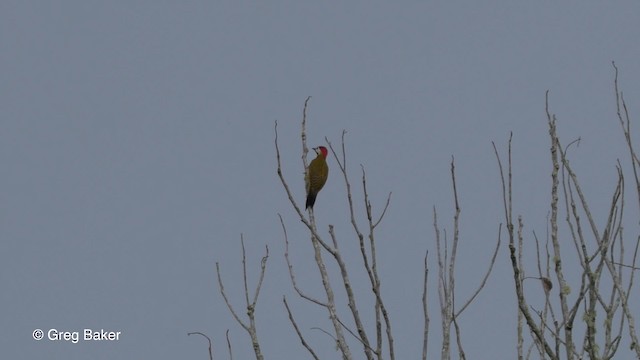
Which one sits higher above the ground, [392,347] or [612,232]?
[612,232]

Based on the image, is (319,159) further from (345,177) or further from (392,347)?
(392,347)

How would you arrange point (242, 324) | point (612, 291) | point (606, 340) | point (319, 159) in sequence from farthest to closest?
point (319, 159) < point (242, 324) < point (612, 291) < point (606, 340)

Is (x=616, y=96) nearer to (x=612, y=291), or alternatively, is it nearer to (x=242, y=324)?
(x=612, y=291)

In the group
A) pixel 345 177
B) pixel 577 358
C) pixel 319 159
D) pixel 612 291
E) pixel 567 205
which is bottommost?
pixel 577 358

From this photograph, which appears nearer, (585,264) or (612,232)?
(585,264)

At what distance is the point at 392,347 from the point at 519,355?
31.2 inches

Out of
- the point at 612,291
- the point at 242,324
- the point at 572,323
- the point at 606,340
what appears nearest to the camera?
the point at 572,323

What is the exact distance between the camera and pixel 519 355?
14.3ft

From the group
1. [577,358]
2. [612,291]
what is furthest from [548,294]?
[577,358]

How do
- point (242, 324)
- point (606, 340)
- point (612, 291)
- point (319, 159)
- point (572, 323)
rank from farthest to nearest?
point (319, 159) < point (242, 324) < point (612, 291) < point (606, 340) < point (572, 323)

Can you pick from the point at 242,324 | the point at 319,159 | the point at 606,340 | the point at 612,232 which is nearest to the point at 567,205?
the point at 612,232

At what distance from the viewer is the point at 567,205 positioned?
470 centimetres

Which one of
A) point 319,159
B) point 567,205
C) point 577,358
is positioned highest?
point 319,159

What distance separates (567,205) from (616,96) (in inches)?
25.8
